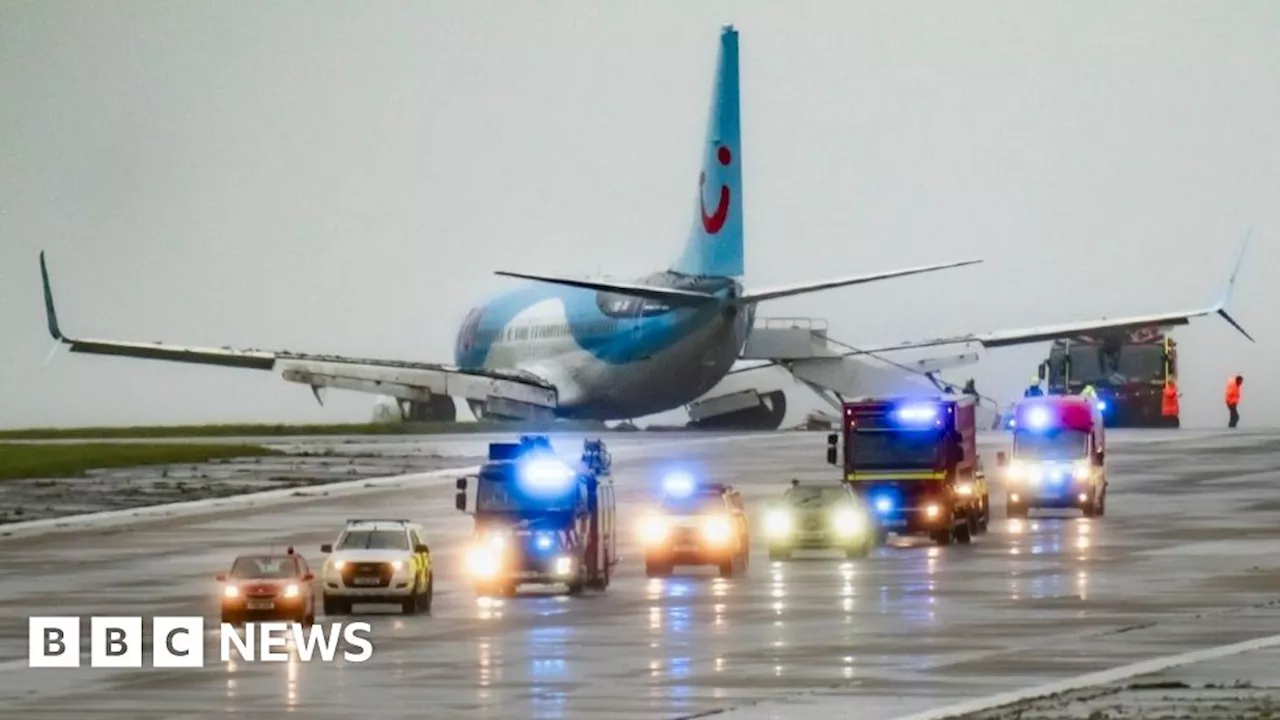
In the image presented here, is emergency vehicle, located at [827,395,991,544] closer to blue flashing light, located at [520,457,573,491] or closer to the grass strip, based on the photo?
blue flashing light, located at [520,457,573,491]

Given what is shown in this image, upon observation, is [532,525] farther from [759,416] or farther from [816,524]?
[759,416]

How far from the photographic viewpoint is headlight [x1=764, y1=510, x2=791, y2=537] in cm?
6475

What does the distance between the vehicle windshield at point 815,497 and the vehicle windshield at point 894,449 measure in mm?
5773

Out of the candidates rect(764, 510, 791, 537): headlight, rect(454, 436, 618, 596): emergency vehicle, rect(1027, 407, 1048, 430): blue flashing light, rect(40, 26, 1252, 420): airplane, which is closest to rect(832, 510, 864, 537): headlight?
rect(764, 510, 791, 537): headlight

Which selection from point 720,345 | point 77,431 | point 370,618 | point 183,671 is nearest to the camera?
point 183,671

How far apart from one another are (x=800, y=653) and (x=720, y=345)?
2978 inches

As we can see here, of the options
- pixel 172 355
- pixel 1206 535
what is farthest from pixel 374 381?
pixel 1206 535

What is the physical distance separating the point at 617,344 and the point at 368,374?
11074mm

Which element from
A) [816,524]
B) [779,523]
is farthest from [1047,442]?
[779,523]

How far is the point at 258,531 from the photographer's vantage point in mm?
73688

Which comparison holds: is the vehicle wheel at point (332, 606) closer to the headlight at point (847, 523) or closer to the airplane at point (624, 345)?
the headlight at point (847, 523)

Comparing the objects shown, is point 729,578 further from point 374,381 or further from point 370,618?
point 374,381

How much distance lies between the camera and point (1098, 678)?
121 ft

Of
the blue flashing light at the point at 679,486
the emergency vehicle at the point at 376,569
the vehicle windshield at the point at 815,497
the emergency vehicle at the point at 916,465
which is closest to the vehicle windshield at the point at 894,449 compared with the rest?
the emergency vehicle at the point at 916,465
